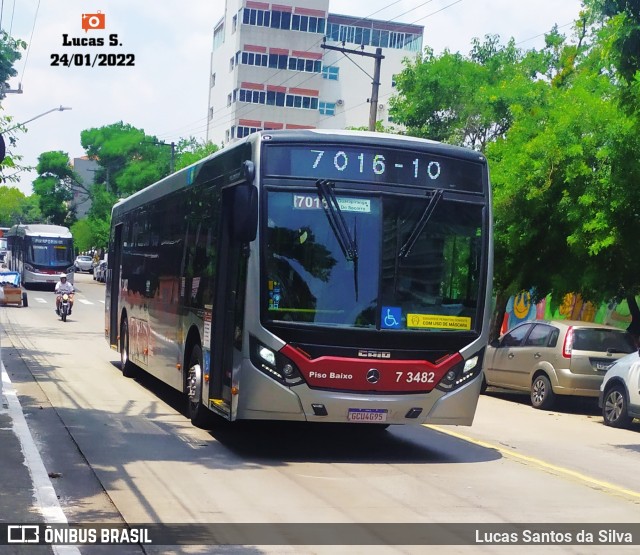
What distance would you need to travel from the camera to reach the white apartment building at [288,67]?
85500mm

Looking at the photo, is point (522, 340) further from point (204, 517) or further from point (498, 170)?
point (204, 517)

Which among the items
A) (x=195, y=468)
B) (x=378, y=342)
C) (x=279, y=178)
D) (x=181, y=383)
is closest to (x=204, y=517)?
(x=195, y=468)

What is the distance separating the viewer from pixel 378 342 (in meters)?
10.9

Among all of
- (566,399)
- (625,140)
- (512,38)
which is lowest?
(566,399)

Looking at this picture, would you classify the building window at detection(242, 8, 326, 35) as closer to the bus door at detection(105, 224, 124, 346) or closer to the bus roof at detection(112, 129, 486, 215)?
the bus door at detection(105, 224, 124, 346)

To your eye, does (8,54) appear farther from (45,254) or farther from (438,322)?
(45,254)

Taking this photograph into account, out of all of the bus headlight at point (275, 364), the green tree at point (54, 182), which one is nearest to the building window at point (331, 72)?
the green tree at point (54, 182)

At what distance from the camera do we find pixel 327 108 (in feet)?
299

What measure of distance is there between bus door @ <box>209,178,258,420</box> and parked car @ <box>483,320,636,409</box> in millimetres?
8197

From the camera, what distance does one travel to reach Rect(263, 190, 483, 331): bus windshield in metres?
10.9

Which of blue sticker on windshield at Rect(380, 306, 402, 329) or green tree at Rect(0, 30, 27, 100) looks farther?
green tree at Rect(0, 30, 27, 100)

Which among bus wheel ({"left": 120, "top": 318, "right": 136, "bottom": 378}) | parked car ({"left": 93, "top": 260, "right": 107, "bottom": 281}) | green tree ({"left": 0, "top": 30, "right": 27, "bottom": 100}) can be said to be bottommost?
bus wheel ({"left": 120, "top": 318, "right": 136, "bottom": 378})

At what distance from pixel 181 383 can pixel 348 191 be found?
409cm

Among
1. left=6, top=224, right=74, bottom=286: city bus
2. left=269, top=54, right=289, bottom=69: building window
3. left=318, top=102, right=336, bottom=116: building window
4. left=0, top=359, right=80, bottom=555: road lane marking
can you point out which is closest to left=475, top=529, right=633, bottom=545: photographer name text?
left=0, top=359, right=80, bottom=555: road lane marking
